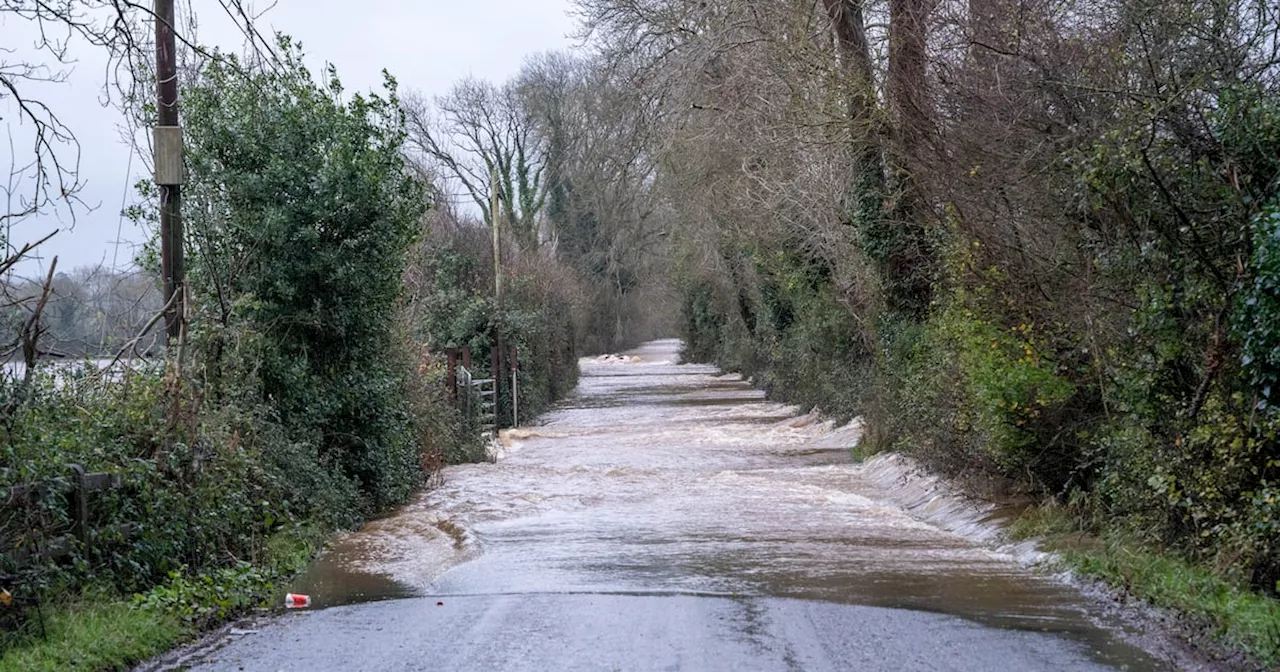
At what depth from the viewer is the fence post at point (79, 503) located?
8.89 m

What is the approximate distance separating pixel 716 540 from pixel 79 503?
6.67m

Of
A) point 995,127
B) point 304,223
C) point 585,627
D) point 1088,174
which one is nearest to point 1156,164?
point 1088,174

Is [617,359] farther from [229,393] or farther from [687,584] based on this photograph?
[687,584]

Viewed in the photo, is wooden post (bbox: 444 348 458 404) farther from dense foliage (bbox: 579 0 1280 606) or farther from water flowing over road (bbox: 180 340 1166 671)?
dense foliage (bbox: 579 0 1280 606)

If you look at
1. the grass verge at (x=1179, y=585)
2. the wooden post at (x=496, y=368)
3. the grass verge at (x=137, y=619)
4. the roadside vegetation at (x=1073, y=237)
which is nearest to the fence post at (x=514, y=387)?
the wooden post at (x=496, y=368)

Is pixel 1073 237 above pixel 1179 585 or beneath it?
above

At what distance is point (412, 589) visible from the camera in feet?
35.9

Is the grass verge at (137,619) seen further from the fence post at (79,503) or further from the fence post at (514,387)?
the fence post at (514,387)

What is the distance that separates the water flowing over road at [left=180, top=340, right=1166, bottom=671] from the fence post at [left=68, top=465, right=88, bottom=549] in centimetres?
133

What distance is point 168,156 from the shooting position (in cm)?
1379

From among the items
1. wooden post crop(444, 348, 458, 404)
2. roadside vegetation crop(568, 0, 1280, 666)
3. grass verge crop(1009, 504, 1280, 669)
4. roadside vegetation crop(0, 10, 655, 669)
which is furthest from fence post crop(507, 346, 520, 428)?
grass verge crop(1009, 504, 1280, 669)


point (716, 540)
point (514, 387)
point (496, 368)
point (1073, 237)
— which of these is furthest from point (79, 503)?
point (514, 387)

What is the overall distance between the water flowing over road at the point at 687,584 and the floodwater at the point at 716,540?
0.13 ft

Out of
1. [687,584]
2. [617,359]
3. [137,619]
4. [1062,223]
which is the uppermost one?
[1062,223]
